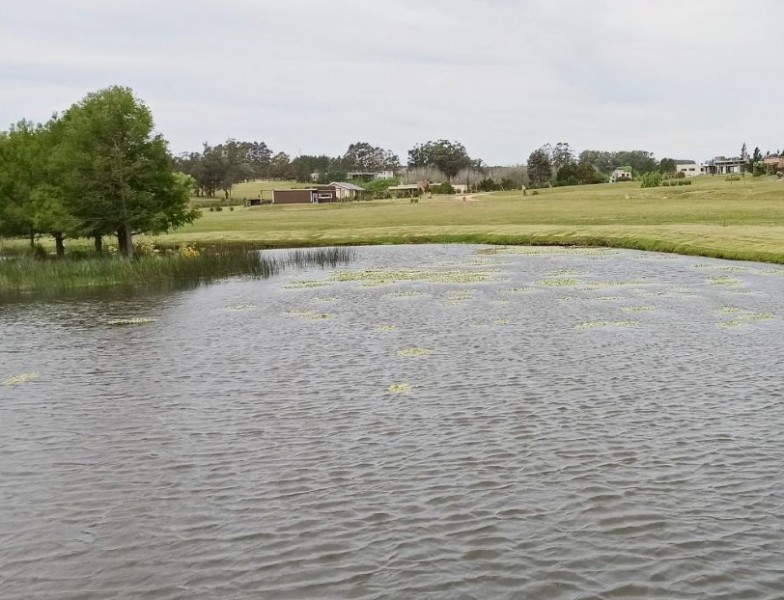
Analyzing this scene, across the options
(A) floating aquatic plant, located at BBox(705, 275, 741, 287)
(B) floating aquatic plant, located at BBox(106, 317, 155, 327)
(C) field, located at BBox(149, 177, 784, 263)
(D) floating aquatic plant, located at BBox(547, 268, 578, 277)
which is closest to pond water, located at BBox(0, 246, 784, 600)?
(B) floating aquatic plant, located at BBox(106, 317, 155, 327)

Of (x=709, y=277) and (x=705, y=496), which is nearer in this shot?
(x=705, y=496)

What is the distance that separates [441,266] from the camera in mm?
54969

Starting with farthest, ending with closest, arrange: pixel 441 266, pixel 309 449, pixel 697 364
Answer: pixel 441 266, pixel 697 364, pixel 309 449

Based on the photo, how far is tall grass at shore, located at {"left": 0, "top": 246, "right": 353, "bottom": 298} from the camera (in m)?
50.4

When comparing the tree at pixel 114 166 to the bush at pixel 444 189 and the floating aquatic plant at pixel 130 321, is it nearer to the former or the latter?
the floating aquatic plant at pixel 130 321

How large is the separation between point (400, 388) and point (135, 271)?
36983mm

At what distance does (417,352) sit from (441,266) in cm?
2962

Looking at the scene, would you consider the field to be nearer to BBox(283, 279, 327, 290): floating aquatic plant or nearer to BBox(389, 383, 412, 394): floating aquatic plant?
BBox(283, 279, 327, 290): floating aquatic plant

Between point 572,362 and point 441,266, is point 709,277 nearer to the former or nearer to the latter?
point 441,266

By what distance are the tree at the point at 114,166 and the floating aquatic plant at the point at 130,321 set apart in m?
29.6

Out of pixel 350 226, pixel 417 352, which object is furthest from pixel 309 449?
pixel 350 226

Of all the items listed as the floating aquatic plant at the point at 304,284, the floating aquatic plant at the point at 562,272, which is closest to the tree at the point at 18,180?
the floating aquatic plant at the point at 304,284

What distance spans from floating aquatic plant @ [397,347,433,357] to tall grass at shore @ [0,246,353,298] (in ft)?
89.2

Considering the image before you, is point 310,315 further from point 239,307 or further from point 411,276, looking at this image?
point 411,276
